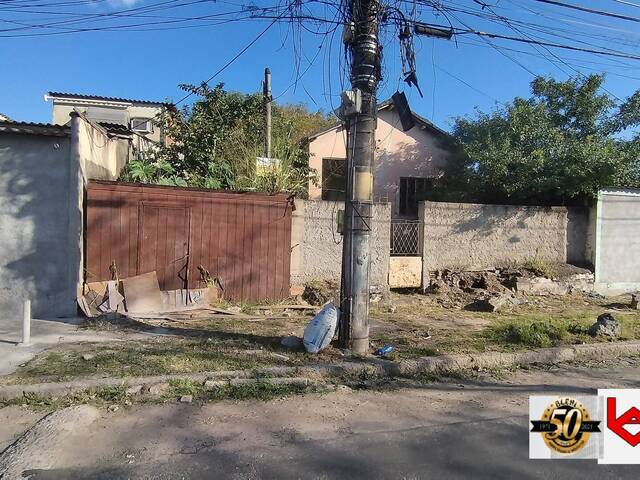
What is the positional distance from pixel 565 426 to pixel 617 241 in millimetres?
10598

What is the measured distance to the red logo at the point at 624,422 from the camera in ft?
12.1

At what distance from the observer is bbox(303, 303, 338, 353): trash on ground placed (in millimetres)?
5941

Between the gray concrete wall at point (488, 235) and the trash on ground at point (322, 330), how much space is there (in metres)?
5.67

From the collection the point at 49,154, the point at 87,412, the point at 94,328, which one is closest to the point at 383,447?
the point at 87,412

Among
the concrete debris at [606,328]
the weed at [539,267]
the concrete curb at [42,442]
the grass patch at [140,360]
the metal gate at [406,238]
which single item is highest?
the metal gate at [406,238]

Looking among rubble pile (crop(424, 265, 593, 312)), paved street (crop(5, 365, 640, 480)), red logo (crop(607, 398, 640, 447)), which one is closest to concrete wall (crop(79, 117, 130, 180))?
paved street (crop(5, 365, 640, 480))

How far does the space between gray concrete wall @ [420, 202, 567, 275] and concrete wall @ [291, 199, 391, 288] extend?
1.22 meters

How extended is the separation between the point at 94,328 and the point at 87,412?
11.4 feet

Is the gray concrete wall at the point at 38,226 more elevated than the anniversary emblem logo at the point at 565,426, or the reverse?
the gray concrete wall at the point at 38,226

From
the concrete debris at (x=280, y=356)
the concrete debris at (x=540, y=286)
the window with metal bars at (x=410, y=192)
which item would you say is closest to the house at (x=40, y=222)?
the concrete debris at (x=280, y=356)

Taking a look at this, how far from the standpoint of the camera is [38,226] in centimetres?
820

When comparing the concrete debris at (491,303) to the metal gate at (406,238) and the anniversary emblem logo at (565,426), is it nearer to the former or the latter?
the metal gate at (406,238)

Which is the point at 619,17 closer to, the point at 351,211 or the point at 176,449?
the point at 351,211

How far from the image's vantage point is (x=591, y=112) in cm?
1357
